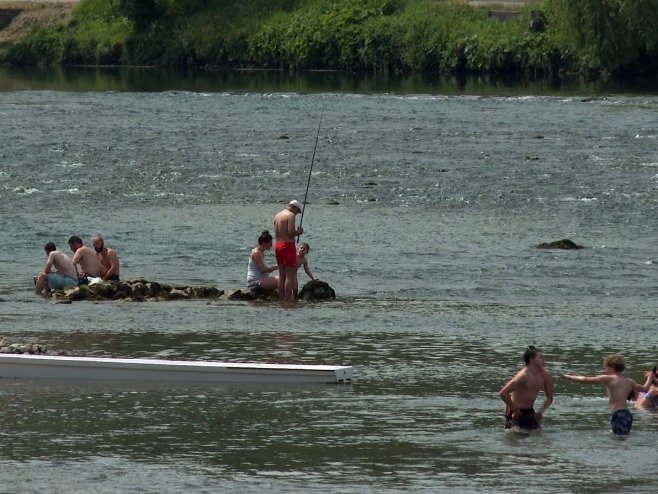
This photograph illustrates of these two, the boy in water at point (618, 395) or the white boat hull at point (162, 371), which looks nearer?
the boy in water at point (618, 395)

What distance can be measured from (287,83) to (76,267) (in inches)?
1500

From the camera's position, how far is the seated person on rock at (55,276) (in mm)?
23062

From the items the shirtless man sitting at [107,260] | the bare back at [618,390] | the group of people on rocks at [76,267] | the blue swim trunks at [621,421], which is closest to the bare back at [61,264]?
the group of people on rocks at [76,267]

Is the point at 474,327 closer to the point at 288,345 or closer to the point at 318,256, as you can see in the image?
the point at 288,345

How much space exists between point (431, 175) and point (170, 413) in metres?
20.0

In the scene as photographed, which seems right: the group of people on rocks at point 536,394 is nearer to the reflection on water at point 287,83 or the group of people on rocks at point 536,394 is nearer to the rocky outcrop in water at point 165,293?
the rocky outcrop in water at point 165,293

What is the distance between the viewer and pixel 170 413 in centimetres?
1633

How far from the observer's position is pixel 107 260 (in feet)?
76.2

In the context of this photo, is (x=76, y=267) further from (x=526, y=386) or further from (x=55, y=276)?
(x=526, y=386)

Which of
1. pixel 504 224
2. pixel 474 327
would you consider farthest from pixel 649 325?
pixel 504 224

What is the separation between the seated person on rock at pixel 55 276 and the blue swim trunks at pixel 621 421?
10.2m

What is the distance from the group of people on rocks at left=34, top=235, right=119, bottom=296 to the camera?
23.1 meters

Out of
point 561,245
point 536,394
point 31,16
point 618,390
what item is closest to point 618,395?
point 618,390

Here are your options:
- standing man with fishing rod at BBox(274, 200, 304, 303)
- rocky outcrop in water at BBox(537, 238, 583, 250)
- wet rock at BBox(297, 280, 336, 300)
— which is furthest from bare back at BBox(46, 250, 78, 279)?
rocky outcrop in water at BBox(537, 238, 583, 250)
